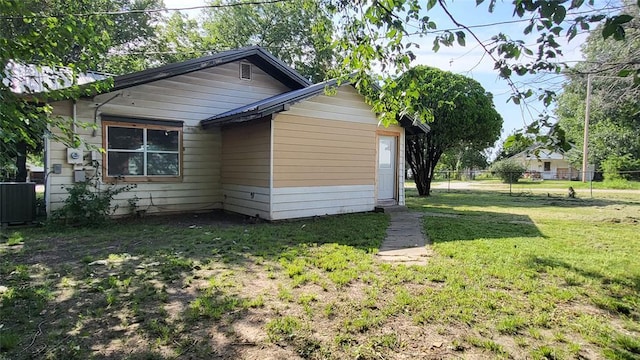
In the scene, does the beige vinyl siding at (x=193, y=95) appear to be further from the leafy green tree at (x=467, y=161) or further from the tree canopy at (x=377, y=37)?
the leafy green tree at (x=467, y=161)

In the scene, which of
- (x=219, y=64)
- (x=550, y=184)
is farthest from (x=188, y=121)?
(x=550, y=184)

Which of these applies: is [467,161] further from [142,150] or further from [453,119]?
[142,150]

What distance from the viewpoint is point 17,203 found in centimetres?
682

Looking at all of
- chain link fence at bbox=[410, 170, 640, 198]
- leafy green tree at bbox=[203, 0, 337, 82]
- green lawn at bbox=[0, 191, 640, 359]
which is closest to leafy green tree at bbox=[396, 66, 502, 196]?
chain link fence at bbox=[410, 170, 640, 198]

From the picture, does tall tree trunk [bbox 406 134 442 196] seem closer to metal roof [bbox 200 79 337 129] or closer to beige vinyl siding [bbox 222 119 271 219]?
metal roof [bbox 200 79 337 129]

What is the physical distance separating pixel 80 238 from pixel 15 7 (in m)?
3.75

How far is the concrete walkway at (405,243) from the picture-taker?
4.67 meters

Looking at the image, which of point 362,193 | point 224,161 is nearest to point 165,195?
point 224,161

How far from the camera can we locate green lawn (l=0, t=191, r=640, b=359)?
2.43 meters

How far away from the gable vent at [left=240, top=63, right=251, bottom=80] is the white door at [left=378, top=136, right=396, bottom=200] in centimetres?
407

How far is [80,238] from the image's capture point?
5.75 metres

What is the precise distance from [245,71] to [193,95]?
1704mm

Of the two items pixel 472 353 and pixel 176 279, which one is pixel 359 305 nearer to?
pixel 472 353

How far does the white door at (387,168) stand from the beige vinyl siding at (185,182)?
4.32 meters
